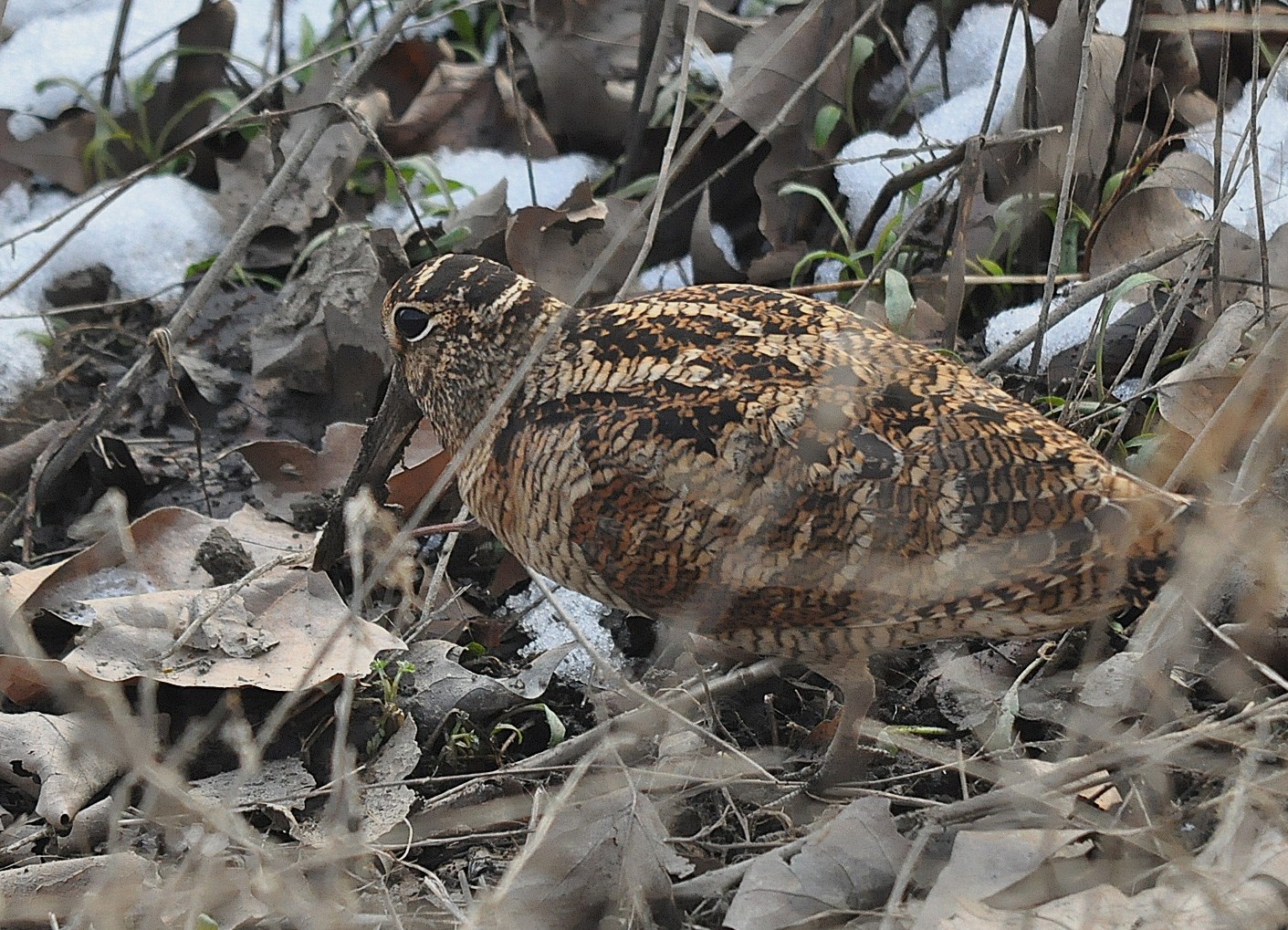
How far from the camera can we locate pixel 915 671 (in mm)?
3434

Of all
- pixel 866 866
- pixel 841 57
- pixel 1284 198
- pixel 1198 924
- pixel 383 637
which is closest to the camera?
pixel 1198 924

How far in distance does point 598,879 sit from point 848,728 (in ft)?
2.19

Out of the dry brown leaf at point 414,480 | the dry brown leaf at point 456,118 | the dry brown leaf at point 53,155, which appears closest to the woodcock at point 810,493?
the dry brown leaf at point 414,480

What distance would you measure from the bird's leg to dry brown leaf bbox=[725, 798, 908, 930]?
36cm

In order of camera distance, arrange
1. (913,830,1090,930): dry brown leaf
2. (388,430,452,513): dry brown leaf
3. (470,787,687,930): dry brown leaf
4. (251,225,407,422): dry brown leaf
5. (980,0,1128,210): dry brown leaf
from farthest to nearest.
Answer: (251,225,407,422): dry brown leaf < (980,0,1128,210): dry brown leaf < (388,430,452,513): dry brown leaf < (470,787,687,930): dry brown leaf < (913,830,1090,930): dry brown leaf

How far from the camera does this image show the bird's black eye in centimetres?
340

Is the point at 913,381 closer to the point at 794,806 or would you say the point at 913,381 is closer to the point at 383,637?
the point at 794,806

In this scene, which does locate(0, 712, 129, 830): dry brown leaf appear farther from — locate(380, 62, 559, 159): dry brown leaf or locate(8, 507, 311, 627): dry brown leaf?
locate(380, 62, 559, 159): dry brown leaf

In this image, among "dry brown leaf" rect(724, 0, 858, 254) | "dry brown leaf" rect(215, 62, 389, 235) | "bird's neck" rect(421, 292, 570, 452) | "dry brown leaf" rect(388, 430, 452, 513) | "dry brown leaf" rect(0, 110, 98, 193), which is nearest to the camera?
"bird's neck" rect(421, 292, 570, 452)

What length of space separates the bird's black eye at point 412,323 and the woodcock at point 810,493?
1.31 ft

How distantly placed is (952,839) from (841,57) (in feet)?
8.04

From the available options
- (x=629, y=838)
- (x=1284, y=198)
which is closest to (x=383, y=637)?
(x=629, y=838)

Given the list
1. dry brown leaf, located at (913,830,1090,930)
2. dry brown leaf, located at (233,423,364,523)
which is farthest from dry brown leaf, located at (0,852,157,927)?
dry brown leaf, located at (913,830,1090,930)

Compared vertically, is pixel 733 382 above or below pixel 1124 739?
above
